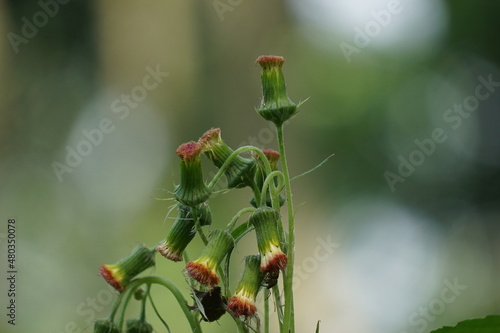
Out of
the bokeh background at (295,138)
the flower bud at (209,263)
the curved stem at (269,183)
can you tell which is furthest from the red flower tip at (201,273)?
the bokeh background at (295,138)

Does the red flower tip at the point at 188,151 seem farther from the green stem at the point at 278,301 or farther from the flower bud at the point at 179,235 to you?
the green stem at the point at 278,301

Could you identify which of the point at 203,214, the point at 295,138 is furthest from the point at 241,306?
the point at 295,138

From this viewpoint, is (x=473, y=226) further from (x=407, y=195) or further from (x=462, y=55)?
(x=462, y=55)

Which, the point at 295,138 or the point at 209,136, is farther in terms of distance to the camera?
the point at 295,138

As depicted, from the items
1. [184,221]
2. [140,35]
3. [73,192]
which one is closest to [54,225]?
[73,192]

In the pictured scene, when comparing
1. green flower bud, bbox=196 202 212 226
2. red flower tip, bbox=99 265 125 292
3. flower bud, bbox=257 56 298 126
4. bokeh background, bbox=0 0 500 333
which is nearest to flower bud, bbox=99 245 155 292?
red flower tip, bbox=99 265 125 292

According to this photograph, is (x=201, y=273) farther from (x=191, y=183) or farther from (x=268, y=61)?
(x=268, y=61)
